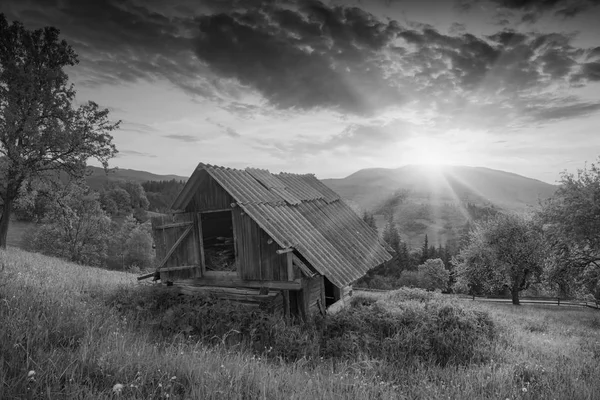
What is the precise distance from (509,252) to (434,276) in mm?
24318

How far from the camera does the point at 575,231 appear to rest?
2269cm

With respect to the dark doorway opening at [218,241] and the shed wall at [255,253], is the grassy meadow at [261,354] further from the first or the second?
the dark doorway opening at [218,241]

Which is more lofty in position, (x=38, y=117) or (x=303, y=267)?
(x=38, y=117)

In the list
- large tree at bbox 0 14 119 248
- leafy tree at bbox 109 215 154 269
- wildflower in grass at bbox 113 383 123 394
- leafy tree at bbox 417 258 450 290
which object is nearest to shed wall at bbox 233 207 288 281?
wildflower in grass at bbox 113 383 123 394

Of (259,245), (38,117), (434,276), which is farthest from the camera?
Answer: (434,276)

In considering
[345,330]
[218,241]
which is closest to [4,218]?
[218,241]

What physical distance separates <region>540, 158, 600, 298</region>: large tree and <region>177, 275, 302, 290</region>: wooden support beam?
23.0m

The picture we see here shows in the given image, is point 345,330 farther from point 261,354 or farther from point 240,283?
point 240,283

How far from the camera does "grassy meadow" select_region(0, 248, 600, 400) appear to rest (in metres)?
3.66

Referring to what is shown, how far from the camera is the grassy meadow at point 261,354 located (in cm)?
366

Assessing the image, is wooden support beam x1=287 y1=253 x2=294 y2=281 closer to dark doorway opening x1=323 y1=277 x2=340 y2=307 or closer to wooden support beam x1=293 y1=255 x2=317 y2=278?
wooden support beam x1=293 y1=255 x2=317 y2=278

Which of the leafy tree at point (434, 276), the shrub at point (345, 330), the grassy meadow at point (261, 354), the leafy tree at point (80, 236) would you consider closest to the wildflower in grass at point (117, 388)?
the grassy meadow at point (261, 354)

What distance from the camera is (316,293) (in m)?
11.8

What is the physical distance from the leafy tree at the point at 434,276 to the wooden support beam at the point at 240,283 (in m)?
49.6
